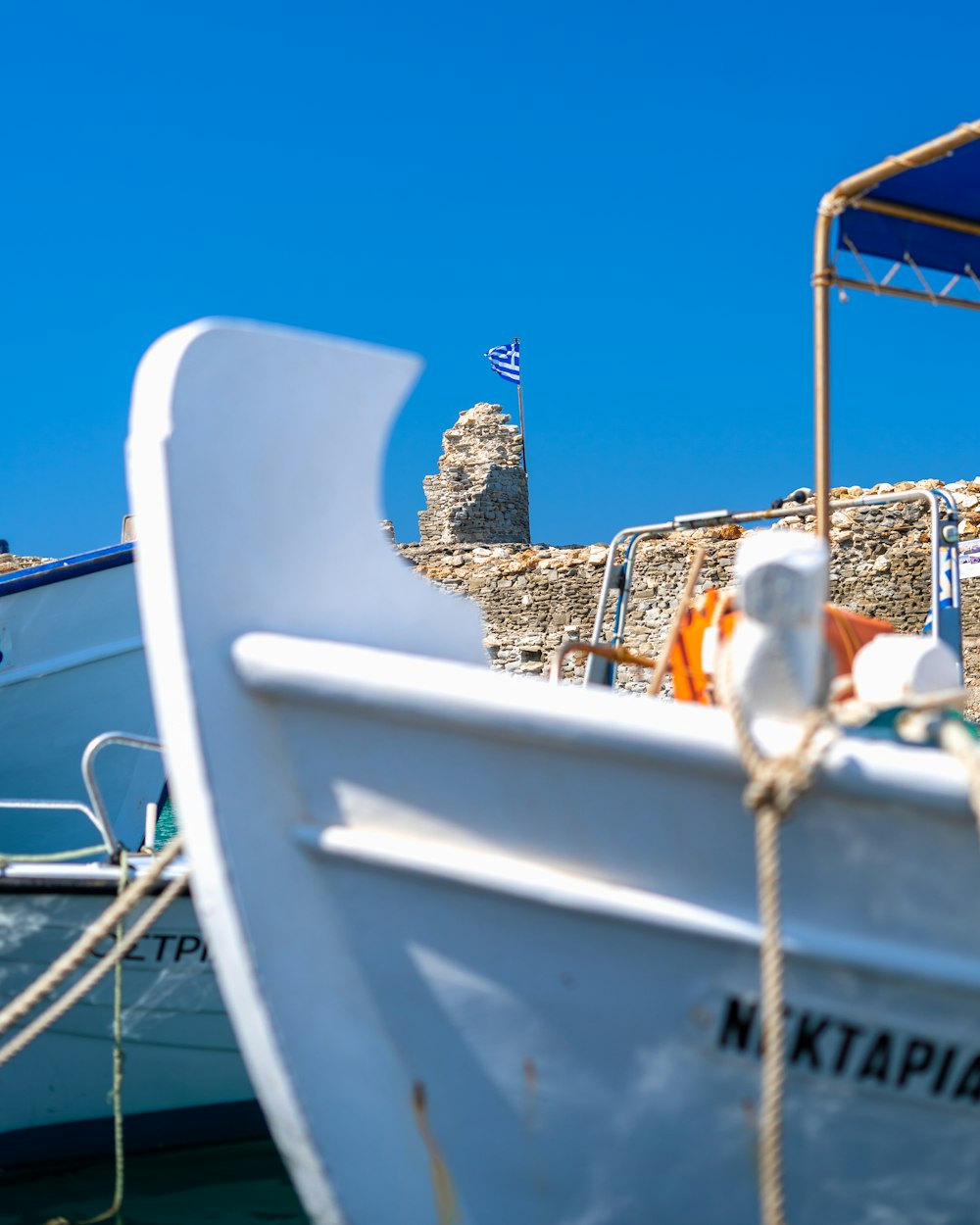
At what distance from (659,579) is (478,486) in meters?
7.93

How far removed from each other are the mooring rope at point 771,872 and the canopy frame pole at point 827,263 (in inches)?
40.5

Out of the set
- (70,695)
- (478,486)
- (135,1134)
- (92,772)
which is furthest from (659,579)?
(92,772)

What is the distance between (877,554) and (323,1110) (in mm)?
13638

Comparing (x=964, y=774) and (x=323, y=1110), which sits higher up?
(x=964, y=774)

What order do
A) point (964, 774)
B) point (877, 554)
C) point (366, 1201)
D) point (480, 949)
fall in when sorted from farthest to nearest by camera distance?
point (877, 554) → point (366, 1201) → point (480, 949) → point (964, 774)

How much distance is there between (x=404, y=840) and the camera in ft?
6.61

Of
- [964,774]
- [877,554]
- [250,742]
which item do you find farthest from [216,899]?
[877,554]

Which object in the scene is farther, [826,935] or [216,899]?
[216,899]

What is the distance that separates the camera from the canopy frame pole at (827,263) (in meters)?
2.74

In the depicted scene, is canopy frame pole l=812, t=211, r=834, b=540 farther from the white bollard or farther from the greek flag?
the greek flag

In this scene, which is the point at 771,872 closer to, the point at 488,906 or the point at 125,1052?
the point at 488,906

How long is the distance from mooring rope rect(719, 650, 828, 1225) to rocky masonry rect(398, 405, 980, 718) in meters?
11.5

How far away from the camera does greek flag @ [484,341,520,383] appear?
24234mm

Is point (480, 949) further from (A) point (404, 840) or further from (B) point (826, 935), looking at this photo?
(B) point (826, 935)
